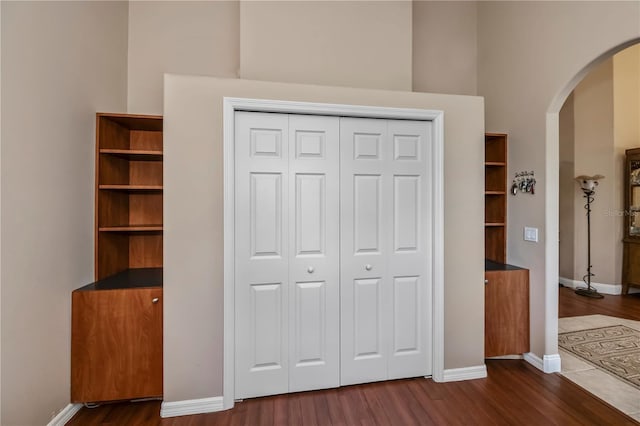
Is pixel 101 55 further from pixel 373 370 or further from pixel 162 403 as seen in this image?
pixel 373 370

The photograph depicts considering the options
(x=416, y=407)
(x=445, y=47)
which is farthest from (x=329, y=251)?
(x=445, y=47)

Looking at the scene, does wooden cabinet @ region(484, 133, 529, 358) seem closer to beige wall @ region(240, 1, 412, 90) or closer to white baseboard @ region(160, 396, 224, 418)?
beige wall @ region(240, 1, 412, 90)

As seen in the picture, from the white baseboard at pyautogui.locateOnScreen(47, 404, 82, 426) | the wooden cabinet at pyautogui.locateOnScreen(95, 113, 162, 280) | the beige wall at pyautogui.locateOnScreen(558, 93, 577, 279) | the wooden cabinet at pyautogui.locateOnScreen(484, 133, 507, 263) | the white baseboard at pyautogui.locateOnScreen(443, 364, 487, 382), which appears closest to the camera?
the white baseboard at pyautogui.locateOnScreen(47, 404, 82, 426)

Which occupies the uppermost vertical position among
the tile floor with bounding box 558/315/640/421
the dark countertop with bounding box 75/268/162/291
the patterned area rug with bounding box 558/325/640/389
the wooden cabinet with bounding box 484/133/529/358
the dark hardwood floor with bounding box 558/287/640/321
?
the dark countertop with bounding box 75/268/162/291

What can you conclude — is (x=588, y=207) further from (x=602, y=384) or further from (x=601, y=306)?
(x=602, y=384)

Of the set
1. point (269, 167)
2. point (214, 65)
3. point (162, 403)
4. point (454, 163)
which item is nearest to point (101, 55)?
point (214, 65)

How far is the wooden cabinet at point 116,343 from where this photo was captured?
2.19 m

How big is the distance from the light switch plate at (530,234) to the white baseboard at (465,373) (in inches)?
48.0

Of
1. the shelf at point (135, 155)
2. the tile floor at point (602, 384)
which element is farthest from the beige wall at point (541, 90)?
the shelf at point (135, 155)

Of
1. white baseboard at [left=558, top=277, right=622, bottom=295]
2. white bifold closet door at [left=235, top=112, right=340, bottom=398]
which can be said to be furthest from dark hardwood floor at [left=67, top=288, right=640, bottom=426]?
white baseboard at [left=558, top=277, right=622, bottom=295]

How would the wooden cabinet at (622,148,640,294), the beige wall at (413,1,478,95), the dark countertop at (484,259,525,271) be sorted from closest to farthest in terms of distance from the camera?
the dark countertop at (484,259,525,271), the beige wall at (413,1,478,95), the wooden cabinet at (622,148,640,294)

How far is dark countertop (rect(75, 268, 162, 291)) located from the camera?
7.59 feet

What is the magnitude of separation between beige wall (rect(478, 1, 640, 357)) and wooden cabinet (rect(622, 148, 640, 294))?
3074mm

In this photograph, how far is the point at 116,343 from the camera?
2225 mm
